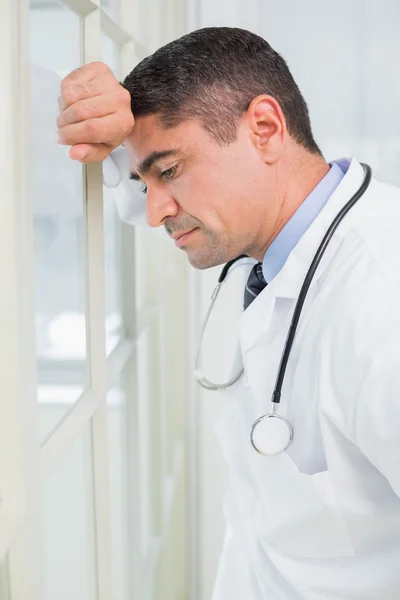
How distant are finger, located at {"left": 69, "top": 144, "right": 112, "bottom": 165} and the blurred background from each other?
5 centimetres

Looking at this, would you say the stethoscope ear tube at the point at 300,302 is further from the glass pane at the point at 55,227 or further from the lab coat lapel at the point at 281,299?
the glass pane at the point at 55,227

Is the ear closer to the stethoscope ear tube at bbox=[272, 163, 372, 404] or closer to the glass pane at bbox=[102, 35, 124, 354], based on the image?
the stethoscope ear tube at bbox=[272, 163, 372, 404]

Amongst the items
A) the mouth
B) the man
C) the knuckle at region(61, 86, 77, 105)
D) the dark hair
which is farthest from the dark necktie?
the knuckle at region(61, 86, 77, 105)

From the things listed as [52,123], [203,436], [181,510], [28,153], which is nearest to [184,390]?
[203,436]

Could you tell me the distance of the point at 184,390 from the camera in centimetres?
206

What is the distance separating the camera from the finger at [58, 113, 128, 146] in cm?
87

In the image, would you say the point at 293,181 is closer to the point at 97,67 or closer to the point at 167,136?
the point at 167,136

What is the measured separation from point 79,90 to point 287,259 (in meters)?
0.40

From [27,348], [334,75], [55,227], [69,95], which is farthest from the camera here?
[334,75]

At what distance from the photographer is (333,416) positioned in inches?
36.2

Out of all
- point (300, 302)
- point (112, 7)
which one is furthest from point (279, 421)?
point (112, 7)

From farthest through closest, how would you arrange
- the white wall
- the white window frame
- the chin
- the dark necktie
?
1. the white wall
2. the dark necktie
3. the chin
4. the white window frame

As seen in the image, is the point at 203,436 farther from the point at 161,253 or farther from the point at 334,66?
the point at 334,66

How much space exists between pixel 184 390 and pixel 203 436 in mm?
156
